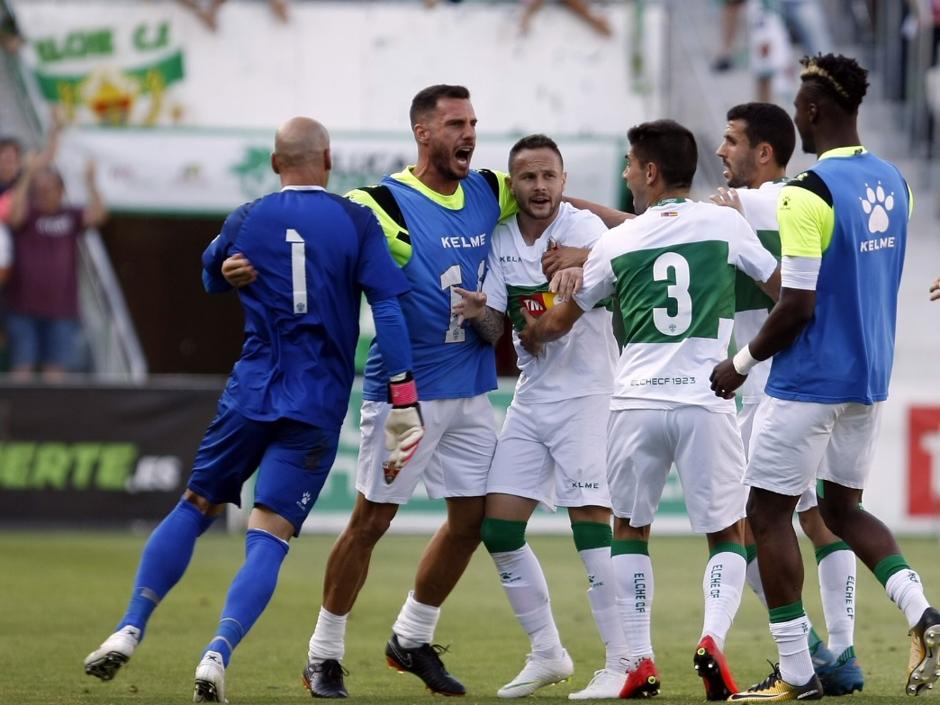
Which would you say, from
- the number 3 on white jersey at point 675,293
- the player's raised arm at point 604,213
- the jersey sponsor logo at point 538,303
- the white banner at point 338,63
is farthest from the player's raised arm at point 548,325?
the white banner at point 338,63

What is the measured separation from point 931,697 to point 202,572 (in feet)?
24.3

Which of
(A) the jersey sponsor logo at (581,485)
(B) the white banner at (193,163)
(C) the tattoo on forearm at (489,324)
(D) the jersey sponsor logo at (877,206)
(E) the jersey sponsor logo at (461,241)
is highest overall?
(B) the white banner at (193,163)

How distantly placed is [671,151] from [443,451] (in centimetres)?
179

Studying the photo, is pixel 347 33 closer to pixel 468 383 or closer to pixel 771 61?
pixel 771 61

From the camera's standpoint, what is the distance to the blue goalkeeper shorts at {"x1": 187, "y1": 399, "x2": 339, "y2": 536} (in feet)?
23.1

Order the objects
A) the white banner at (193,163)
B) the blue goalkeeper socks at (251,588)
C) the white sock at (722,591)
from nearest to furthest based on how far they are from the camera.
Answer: the blue goalkeeper socks at (251,588) → the white sock at (722,591) → the white banner at (193,163)

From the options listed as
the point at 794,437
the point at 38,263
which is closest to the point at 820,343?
the point at 794,437

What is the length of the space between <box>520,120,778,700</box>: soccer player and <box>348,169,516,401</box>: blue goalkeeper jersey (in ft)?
2.51

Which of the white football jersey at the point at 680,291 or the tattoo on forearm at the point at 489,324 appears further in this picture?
the tattoo on forearm at the point at 489,324

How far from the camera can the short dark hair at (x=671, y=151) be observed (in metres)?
7.20

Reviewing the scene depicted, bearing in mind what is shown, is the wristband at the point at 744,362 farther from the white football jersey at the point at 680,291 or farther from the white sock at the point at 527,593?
the white sock at the point at 527,593

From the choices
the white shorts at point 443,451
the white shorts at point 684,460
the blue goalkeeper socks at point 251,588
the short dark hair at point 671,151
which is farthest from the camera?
the white shorts at point 443,451

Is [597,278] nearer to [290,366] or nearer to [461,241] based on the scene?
[461,241]

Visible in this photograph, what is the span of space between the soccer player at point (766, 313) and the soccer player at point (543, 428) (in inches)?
27.2
